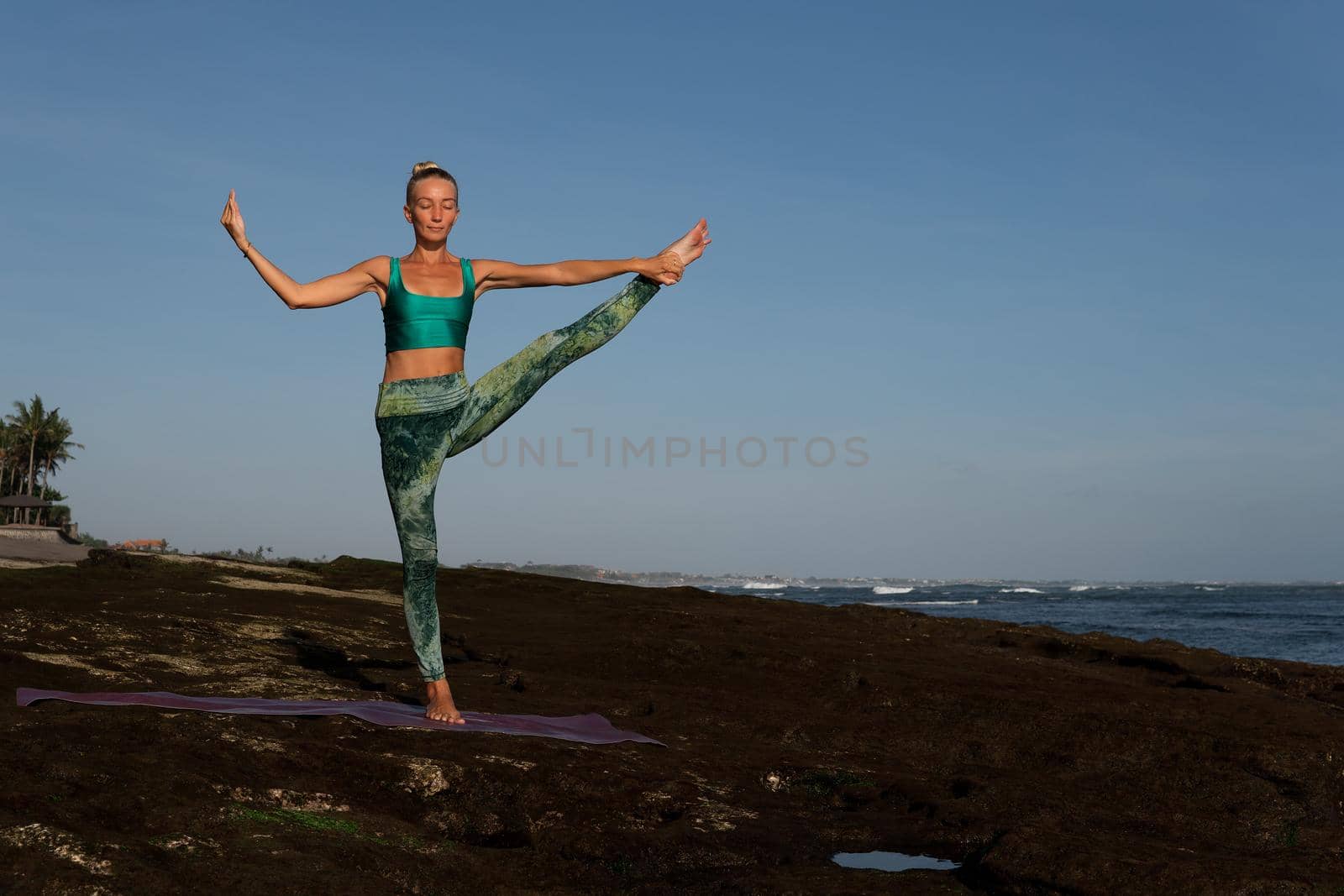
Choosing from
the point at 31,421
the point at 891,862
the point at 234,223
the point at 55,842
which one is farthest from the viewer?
the point at 31,421

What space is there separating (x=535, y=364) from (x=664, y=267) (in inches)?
39.1

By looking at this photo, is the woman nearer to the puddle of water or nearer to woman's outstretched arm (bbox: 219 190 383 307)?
woman's outstretched arm (bbox: 219 190 383 307)

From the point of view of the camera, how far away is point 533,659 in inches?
381

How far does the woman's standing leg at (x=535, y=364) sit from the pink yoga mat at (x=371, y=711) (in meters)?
1.55

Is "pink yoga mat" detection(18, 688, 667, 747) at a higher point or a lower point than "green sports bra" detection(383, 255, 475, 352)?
lower

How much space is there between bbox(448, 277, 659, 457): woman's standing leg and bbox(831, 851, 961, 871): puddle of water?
3196 mm

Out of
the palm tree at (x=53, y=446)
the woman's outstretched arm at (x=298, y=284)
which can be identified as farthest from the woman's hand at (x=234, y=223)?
the palm tree at (x=53, y=446)

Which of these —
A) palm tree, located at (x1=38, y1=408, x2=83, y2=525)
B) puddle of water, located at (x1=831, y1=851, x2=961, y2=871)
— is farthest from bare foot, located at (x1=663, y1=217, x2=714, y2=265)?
palm tree, located at (x1=38, y1=408, x2=83, y2=525)

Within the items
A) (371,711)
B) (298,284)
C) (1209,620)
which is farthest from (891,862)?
(1209,620)

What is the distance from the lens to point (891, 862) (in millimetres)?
4492

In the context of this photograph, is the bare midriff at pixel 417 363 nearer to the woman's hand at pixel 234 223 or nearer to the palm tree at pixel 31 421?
the woman's hand at pixel 234 223

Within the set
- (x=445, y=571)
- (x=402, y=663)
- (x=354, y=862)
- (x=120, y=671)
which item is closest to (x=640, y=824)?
(x=354, y=862)

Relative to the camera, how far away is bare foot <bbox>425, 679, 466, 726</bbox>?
5969mm

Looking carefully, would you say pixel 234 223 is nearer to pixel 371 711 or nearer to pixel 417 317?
pixel 417 317
